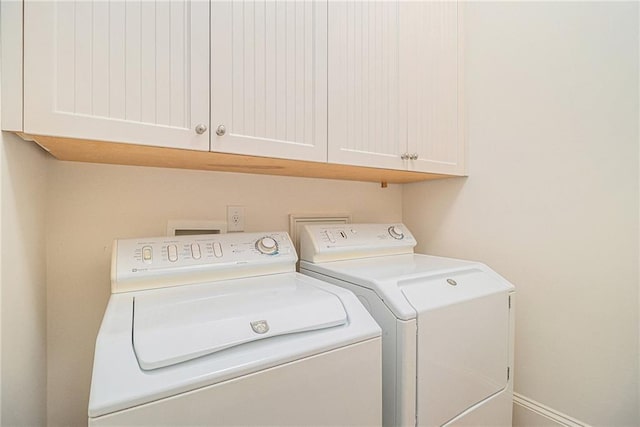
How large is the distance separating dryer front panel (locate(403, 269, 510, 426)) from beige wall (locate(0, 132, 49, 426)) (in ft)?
3.46

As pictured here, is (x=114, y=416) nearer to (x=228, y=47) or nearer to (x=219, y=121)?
(x=219, y=121)

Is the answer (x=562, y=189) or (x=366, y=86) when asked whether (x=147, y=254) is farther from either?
(x=562, y=189)

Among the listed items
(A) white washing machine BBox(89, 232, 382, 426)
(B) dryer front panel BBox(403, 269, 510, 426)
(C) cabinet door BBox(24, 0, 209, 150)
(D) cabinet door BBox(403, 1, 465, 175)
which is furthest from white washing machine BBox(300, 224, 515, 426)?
(C) cabinet door BBox(24, 0, 209, 150)

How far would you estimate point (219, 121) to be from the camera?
97 cm

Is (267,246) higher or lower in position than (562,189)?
lower

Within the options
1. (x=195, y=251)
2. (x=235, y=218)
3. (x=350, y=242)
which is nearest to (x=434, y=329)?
(x=350, y=242)

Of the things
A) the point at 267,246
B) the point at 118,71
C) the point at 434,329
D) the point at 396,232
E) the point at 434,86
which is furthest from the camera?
the point at 396,232

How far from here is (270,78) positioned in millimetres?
1065

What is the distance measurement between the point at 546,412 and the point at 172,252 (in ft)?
5.74

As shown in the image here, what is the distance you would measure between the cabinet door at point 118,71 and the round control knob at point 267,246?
0.46 m

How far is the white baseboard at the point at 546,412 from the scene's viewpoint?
132 cm

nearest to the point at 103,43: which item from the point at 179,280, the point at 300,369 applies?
the point at 179,280

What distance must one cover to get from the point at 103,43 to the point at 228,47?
1.10ft

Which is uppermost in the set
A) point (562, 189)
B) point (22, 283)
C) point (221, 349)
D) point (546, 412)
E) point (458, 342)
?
point (562, 189)
